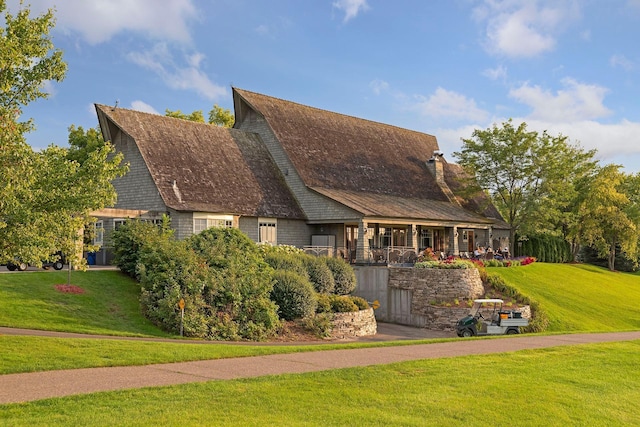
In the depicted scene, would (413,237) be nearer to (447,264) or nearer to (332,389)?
(447,264)

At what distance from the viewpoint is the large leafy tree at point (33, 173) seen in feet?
39.9

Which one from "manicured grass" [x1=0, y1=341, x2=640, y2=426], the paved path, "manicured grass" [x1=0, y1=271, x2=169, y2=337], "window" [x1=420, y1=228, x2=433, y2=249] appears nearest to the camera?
"manicured grass" [x1=0, y1=341, x2=640, y2=426]

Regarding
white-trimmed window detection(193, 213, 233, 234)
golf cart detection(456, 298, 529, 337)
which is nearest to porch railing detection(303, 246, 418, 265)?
white-trimmed window detection(193, 213, 233, 234)

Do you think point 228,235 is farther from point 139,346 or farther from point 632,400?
point 632,400

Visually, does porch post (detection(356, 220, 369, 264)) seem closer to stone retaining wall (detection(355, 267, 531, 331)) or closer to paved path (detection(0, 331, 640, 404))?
stone retaining wall (detection(355, 267, 531, 331))

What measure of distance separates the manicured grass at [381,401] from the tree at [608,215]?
3883 cm

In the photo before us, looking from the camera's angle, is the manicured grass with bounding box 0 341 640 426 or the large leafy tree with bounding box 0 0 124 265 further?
the large leafy tree with bounding box 0 0 124 265

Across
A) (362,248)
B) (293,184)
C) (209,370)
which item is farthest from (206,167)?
(209,370)

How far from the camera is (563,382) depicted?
12.1 meters

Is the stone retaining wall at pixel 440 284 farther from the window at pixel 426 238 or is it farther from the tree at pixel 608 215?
the tree at pixel 608 215

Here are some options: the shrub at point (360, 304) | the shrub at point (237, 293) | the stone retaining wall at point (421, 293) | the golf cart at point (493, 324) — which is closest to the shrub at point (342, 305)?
the shrub at point (360, 304)

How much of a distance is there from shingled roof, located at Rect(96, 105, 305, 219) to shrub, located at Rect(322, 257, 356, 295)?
6133 mm

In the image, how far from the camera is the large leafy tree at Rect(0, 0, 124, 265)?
479 inches

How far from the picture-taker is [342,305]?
24328 mm
